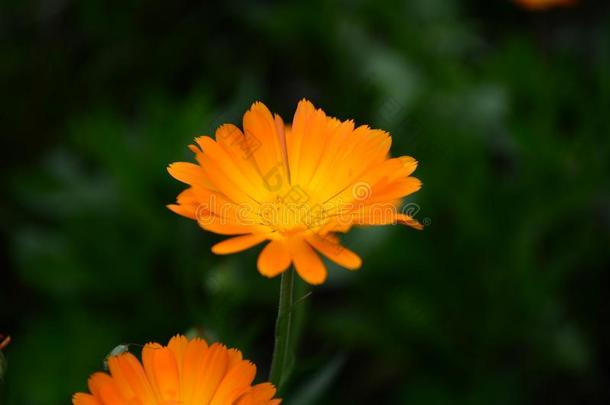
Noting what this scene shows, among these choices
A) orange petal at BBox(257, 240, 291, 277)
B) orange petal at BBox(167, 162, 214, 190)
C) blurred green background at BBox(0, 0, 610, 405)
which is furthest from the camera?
blurred green background at BBox(0, 0, 610, 405)

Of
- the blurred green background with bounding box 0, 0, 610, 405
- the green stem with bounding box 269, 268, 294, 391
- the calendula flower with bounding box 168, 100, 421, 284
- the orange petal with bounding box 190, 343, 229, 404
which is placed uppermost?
the blurred green background with bounding box 0, 0, 610, 405

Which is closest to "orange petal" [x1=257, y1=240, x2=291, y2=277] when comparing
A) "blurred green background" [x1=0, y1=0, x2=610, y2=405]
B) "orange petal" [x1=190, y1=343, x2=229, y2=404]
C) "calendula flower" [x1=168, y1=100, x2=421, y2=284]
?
"calendula flower" [x1=168, y1=100, x2=421, y2=284]

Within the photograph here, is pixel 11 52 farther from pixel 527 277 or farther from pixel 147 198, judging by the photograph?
pixel 527 277

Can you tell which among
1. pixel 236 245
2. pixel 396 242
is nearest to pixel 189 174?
pixel 236 245

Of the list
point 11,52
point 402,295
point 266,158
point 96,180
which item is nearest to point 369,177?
point 266,158

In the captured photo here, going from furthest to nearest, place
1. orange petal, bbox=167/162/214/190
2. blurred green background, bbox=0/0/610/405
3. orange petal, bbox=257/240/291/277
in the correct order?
blurred green background, bbox=0/0/610/405, orange petal, bbox=167/162/214/190, orange petal, bbox=257/240/291/277

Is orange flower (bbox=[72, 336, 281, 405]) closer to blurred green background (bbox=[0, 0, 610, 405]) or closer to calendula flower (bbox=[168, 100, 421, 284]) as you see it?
calendula flower (bbox=[168, 100, 421, 284])

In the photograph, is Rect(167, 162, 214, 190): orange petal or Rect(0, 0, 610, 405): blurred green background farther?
Rect(0, 0, 610, 405): blurred green background
